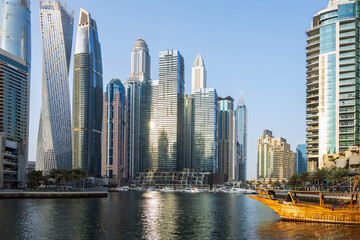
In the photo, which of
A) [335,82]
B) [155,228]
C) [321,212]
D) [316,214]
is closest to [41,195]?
[155,228]

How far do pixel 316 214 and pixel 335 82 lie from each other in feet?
357

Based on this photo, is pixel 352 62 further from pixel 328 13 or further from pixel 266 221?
pixel 266 221

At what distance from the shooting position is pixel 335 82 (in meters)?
165

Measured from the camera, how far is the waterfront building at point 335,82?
161750 millimetres

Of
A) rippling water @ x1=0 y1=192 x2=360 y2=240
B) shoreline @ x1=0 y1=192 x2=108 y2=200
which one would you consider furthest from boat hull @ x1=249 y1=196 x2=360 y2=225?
shoreline @ x1=0 y1=192 x2=108 y2=200

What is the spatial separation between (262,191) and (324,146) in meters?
95.7

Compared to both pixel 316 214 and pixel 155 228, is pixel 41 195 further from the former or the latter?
pixel 316 214

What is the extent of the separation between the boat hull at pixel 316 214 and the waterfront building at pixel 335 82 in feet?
324

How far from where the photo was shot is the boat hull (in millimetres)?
67125

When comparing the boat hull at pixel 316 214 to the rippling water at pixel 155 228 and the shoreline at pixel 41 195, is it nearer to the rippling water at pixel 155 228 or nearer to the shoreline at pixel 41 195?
the rippling water at pixel 155 228

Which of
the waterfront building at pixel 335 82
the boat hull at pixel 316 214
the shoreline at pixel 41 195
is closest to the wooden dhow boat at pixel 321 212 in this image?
the boat hull at pixel 316 214

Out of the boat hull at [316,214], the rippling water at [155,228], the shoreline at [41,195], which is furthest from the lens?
Answer: the shoreline at [41,195]

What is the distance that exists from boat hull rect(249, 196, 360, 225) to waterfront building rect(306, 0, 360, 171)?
9881 centimetres

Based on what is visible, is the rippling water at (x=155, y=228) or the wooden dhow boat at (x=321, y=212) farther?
the wooden dhow boat at (x=321, y=212)
